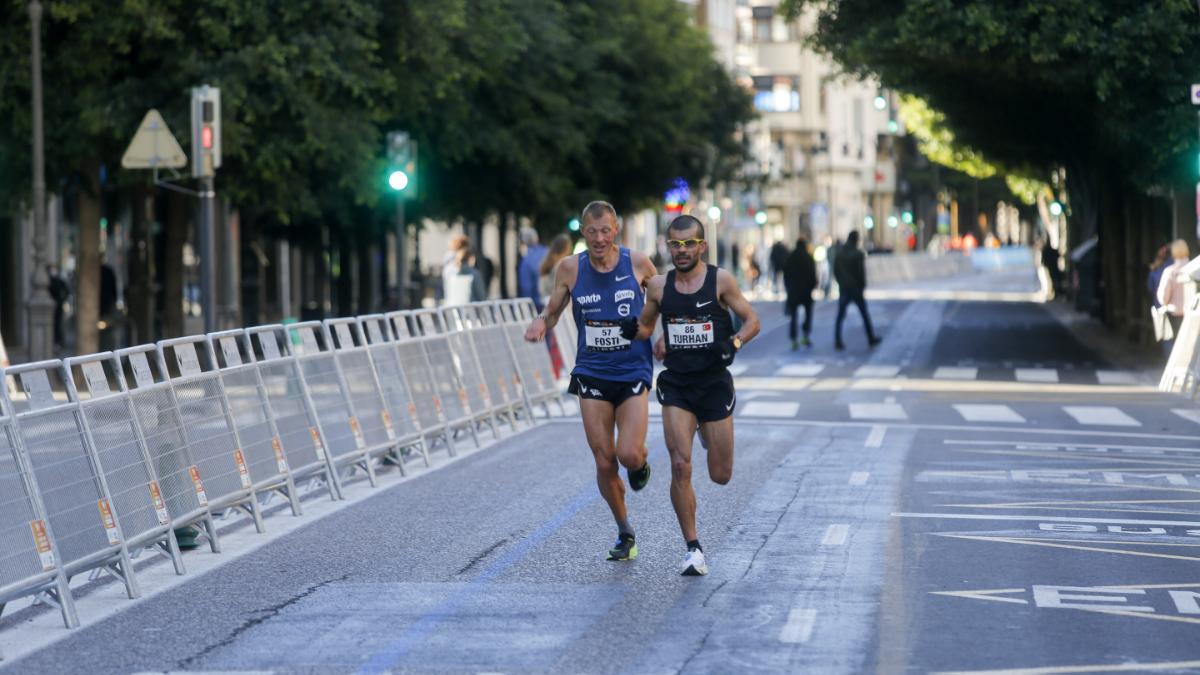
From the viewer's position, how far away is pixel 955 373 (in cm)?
3031

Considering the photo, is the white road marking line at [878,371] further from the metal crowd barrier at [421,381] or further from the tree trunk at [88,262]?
the metal crowd barrier at [421,381]

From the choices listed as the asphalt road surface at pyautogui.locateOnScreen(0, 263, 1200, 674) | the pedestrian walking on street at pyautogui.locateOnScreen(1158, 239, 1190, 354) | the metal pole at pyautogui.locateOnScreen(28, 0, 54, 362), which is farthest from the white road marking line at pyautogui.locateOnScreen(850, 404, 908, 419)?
the metal pole at pyautogui.locateOnScreen(28, 0, 54, 362)

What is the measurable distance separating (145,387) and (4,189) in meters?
19.6

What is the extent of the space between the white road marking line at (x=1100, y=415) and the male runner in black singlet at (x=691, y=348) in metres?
10.8

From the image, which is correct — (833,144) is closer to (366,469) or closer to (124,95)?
(124,95)

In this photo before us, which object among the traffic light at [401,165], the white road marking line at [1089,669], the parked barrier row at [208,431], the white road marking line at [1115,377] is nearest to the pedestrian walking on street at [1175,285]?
the white road marking line at [1115,377]

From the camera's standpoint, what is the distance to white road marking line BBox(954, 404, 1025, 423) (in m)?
22.0

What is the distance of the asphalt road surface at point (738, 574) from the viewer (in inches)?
353

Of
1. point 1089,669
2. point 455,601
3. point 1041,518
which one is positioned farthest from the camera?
point 1041,518

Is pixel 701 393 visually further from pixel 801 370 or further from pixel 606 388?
pixel 801 370

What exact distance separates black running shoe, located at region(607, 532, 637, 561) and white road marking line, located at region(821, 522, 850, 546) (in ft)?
3.68

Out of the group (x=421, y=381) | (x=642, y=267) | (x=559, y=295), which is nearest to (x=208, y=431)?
(x=559, y=295)

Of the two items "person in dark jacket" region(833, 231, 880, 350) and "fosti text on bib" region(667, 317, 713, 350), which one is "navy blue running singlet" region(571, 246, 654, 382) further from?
"person in dark jacket" region(833, 231, 880, 350)

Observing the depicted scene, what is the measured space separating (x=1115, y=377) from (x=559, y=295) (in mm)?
18868
